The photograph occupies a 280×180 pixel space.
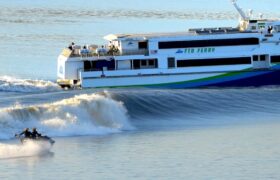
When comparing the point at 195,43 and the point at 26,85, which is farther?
the point at 195,43

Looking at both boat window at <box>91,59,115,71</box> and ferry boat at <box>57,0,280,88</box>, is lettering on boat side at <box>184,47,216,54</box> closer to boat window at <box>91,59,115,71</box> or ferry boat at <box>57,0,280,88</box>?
ferry boat at <box>57,0,280,88</box>

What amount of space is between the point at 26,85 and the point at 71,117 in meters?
12.9

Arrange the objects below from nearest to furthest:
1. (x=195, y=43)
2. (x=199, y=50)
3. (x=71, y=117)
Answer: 1. (x=71, y=117)
2. (x=195, y=43)
3. (x=199, y=50)

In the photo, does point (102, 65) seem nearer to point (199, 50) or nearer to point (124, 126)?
point (199, 50)

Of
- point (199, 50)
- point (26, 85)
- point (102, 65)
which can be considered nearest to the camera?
point (26, 85)

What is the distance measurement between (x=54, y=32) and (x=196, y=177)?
51.3 metres

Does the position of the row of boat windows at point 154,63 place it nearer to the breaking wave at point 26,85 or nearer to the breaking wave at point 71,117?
the breaking wave at point 26,85

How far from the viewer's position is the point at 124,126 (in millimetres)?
54250

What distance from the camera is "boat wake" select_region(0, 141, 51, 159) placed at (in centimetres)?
4494

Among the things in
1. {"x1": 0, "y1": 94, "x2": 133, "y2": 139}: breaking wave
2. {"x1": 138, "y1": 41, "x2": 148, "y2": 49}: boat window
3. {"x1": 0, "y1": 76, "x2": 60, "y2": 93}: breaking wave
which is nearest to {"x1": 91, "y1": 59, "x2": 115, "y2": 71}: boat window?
{"x1": 138, "y1": 41, "x2": 148, "y2": 49}: boat window

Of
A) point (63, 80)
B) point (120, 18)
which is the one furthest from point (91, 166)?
point (120, 18)

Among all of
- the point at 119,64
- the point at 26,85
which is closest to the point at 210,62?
the point at 119,64

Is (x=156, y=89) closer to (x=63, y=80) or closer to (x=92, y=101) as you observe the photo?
(x=63, y=80)

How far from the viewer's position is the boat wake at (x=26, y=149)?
44.9 meters
